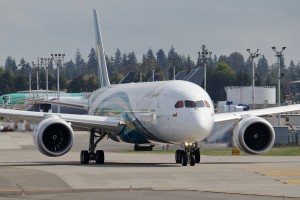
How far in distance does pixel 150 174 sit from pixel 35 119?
11869 millimetres

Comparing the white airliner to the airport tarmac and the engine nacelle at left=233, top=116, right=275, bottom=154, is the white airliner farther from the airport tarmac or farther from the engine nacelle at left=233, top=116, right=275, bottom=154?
the airport tarmac

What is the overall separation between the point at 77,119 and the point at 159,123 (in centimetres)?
479

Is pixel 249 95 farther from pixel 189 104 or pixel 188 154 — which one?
pixel 189 104

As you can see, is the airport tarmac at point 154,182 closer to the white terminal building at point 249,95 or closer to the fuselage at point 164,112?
the fuselage at point 164,112

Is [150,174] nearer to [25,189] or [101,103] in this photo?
[25,189]

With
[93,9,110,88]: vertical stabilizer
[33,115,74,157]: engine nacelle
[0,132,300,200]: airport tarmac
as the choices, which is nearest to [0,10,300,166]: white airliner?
[33,115,74,157]: engine nacelle

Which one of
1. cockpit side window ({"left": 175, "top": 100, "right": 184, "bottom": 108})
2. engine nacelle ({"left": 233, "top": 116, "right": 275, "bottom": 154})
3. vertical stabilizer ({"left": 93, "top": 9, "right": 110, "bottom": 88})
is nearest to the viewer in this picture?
cockpit side window ({"left": 175, "top": 100, "right": 184, "bottom": 108})

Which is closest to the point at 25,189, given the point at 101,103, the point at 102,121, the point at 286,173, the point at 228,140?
the point at 286,173

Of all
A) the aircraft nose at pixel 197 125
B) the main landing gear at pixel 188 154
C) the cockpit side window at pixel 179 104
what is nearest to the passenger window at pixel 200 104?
the aircraft nose at pixel 197 125

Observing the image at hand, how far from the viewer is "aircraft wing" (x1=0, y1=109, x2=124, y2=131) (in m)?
46.8

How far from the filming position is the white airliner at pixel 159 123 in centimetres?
4312

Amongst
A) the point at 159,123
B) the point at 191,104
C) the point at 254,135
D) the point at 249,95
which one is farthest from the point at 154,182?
the point at 249,95

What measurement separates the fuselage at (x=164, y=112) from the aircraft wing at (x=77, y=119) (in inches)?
28.6

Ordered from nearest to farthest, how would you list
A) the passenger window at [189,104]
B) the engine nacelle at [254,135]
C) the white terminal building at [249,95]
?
the passenger window at [189,104]
the engine nacelle at [254,135]
the white terminal building at [249,95]
